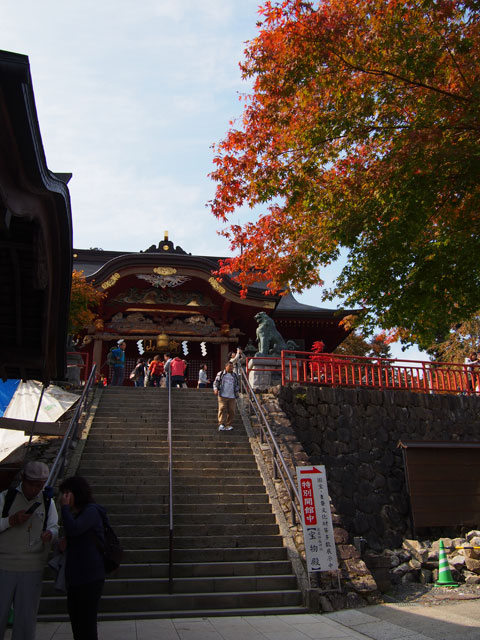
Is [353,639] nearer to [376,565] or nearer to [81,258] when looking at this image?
[376,565]

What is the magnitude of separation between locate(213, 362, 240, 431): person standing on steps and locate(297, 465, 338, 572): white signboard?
13.2 feet

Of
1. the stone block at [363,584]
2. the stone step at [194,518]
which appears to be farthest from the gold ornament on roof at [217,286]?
the stone block at [363,584]

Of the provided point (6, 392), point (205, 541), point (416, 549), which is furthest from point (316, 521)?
point (6, 392)

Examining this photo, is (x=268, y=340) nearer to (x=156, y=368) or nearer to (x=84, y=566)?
(x=156, y=368)

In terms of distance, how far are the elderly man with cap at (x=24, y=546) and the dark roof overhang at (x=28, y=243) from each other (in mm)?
1592

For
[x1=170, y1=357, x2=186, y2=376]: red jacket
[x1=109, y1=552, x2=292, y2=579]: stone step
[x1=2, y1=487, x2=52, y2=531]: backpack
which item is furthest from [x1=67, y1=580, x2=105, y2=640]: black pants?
[x1=170, y1=357, x2=186, y2=376]: red jacket

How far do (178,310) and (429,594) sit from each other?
13587 mm

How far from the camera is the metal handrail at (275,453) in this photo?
25.4 ft

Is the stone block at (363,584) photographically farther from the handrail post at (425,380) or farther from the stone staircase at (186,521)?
the handrail post at (425,380)

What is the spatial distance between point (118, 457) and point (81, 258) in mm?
16867

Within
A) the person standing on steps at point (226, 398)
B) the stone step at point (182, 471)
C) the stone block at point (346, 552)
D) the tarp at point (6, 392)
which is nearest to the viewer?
the stone block at point (346, 552)

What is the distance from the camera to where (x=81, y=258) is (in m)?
24.7

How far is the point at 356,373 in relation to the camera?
522 inches

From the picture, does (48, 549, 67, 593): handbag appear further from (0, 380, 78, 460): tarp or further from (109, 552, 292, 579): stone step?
(0, 380, 78, 460): tarp
